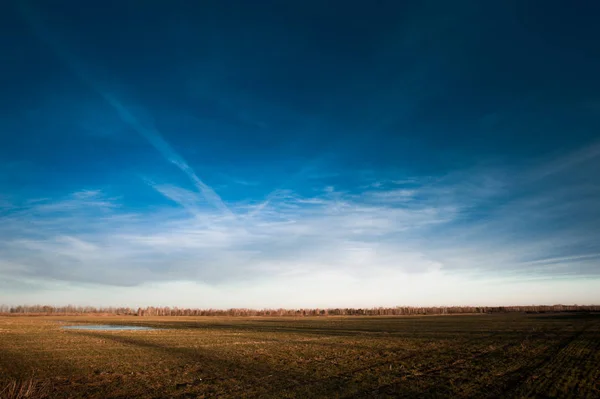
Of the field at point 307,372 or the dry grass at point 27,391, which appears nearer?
the dry grass at point 27,391

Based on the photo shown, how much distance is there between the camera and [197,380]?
55.6 ft

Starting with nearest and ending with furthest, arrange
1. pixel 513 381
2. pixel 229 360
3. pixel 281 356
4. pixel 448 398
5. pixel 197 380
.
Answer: pixel 448 398 < pixel 513 381 < pixel 197 380 < pixel 229 360 < pixel 281 356

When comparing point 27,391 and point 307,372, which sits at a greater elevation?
point 27,391

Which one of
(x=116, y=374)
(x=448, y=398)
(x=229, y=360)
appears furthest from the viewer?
(x=229, y=360)

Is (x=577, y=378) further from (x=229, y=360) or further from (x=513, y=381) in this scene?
(x=229, y=360)

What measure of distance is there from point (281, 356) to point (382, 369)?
821cm

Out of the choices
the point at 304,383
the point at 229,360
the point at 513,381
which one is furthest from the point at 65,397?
the point at 513,381

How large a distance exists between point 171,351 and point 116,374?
34.1ft

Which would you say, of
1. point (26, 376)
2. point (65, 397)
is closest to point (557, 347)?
point (65, 397)

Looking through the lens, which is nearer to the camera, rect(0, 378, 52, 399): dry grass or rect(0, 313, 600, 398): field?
rect(0, 378, 52, 399): dry grass

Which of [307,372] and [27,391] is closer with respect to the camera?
[27,391]

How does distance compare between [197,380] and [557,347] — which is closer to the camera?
[197,380]

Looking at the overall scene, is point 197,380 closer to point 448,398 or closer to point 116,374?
point 116,374

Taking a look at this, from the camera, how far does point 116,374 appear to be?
18.5m
